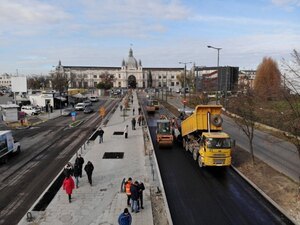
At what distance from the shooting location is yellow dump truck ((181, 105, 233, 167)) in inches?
818

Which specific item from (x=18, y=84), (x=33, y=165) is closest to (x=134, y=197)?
(x=33, y=165)

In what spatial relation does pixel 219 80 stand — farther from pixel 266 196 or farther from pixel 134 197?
pixel 134 197

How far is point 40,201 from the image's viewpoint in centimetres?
1595

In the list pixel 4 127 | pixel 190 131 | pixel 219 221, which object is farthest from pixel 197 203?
pixel 4 127

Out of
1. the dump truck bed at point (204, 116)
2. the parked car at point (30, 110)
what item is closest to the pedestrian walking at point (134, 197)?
the dump truck bed at point (204, 116)

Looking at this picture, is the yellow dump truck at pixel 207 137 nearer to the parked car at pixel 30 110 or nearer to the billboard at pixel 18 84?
the parked car at pixel 30 110

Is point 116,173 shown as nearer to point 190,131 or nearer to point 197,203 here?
point 197,203

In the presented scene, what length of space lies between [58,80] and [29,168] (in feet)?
299

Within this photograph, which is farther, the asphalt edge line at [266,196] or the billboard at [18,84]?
the billboard at [18,84]

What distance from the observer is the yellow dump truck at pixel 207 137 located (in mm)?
Answer: 20781

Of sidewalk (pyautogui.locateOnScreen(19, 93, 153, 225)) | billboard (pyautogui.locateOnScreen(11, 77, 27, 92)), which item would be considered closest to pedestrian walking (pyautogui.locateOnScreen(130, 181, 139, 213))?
sidewalk (pyautogui.locateOnScreen(19, 93, 153, 225))

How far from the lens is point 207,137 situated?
69.9ft

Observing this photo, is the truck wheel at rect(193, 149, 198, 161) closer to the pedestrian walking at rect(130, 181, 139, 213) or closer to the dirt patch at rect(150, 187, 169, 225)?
the dirt patch at rect(150, 187, 169, 225)

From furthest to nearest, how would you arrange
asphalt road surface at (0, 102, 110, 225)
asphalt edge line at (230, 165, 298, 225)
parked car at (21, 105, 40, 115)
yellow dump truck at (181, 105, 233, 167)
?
parked car at (21, 105, 40, 115)
yellow dump truck at (181, 105, 233, 167)
asphalt road surface at (0, 102, 110, 225)
asphalt edge line at (230, 165, 298, 225)
